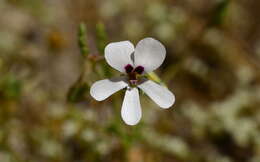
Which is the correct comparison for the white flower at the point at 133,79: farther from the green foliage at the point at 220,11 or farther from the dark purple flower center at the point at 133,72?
the green foliage at the point at 220,11

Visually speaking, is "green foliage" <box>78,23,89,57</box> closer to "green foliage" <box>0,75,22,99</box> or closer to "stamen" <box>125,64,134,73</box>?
"stamen" <box>125,64,134,73</box>

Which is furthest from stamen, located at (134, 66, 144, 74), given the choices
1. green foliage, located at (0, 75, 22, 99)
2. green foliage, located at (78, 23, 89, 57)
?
green foliage, located at (0, 75, 22, 99)

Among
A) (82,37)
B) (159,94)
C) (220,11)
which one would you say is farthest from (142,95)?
(159,94)

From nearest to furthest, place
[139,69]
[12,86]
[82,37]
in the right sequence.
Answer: [139,69] → [82,37] → [12,86]

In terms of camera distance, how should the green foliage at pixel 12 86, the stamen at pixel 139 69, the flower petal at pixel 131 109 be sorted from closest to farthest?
the flower petal at pixel 131 109 < the stamen at pixel 139 69 < the green foliage at pixel 12 86

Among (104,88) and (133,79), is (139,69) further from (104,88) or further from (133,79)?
(104,88)

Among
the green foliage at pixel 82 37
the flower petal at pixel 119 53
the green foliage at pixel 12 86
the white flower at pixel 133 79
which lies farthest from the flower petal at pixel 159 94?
the green foliage at pixel 12 86

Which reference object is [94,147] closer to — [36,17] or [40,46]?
[40,46]
